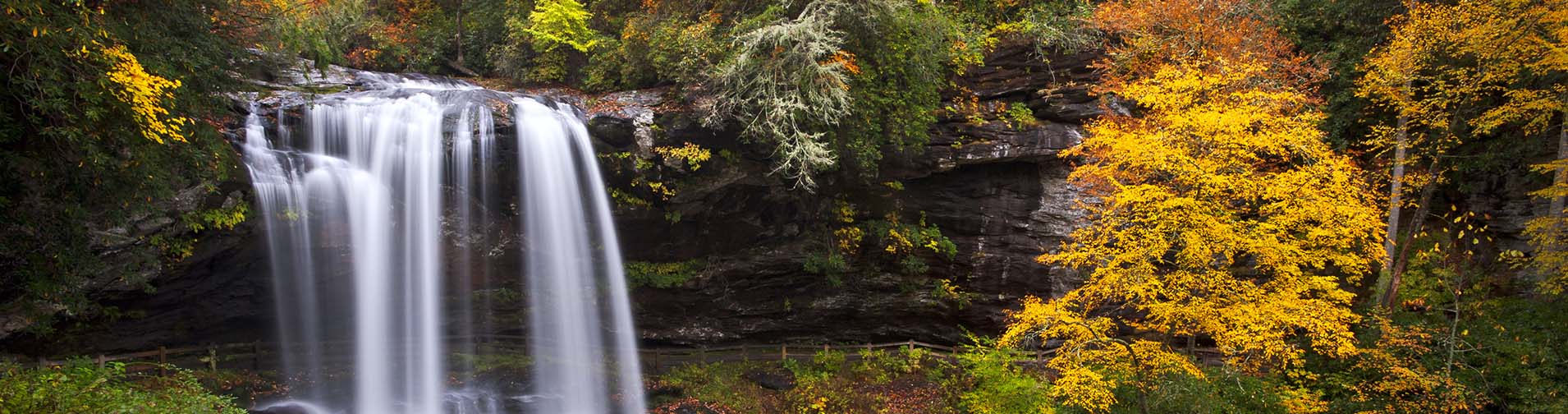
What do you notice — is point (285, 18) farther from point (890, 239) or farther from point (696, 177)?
point (890, 239)

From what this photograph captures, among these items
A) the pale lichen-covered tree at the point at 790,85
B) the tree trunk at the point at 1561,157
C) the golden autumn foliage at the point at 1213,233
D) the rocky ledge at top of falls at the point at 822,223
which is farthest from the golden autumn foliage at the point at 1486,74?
the pale lichen-covered tree at the point at 790,85

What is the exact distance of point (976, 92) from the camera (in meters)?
15.6

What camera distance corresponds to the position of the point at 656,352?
1584 centimetres

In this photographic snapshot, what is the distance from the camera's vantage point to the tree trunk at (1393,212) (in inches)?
498

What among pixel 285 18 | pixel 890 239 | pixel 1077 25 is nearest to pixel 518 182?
pixel 285 18

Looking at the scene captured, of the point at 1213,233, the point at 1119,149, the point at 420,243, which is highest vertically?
the point at 1119,149

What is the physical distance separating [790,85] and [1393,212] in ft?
36.7

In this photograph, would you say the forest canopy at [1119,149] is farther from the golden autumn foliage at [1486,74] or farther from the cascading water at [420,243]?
the cascading water at [420,243]

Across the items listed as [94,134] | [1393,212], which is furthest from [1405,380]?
[94,134]

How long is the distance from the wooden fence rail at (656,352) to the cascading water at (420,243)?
62 cm

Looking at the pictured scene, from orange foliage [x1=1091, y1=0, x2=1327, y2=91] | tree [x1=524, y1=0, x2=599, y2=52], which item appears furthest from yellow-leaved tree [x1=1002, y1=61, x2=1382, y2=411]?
tree [x1=524, y1=0, x2=599, y2=52]

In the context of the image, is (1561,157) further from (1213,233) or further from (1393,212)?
(1213,233)

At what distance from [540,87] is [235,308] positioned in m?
7.16

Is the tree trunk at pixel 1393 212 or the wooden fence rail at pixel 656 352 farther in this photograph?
the wooden fence rail at pixel 656 352
